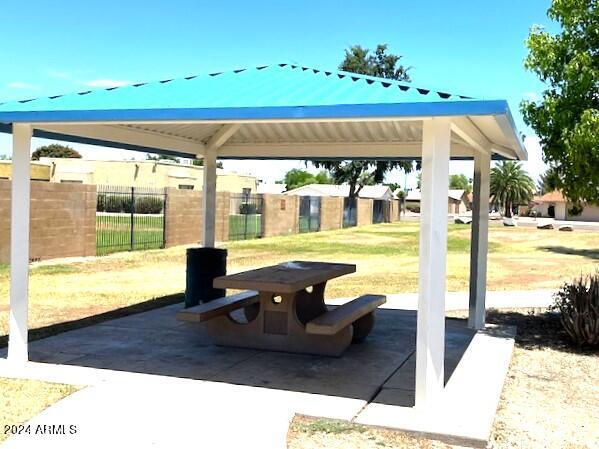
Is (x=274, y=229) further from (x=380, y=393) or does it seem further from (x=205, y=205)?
(x=380, y=393)

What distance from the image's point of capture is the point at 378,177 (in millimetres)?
56156

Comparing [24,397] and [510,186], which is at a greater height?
[510,186]

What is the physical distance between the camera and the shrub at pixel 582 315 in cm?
847

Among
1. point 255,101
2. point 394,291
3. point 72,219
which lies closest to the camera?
point 255,101

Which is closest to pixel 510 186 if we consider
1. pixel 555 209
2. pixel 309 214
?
pixel 555 209

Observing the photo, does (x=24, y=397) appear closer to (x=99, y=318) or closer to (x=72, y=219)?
(x=99, y=318)

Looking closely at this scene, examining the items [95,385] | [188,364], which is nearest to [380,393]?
[188,364]

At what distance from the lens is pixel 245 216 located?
29422 millimetres

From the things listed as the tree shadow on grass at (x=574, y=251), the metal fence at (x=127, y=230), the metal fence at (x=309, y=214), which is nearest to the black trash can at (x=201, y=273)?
the metal fence at (x=127, y=230)

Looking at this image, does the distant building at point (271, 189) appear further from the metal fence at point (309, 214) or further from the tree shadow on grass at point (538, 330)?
the tree shadow on grass at point (538, 330)

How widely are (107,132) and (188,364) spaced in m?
2.67

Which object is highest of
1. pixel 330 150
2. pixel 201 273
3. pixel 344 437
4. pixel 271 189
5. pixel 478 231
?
pixel 271 189

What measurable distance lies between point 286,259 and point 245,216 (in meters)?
8.61

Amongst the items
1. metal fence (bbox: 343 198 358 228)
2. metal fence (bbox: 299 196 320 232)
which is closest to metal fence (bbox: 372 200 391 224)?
metal fence (bbox: 343 198 358 228)
